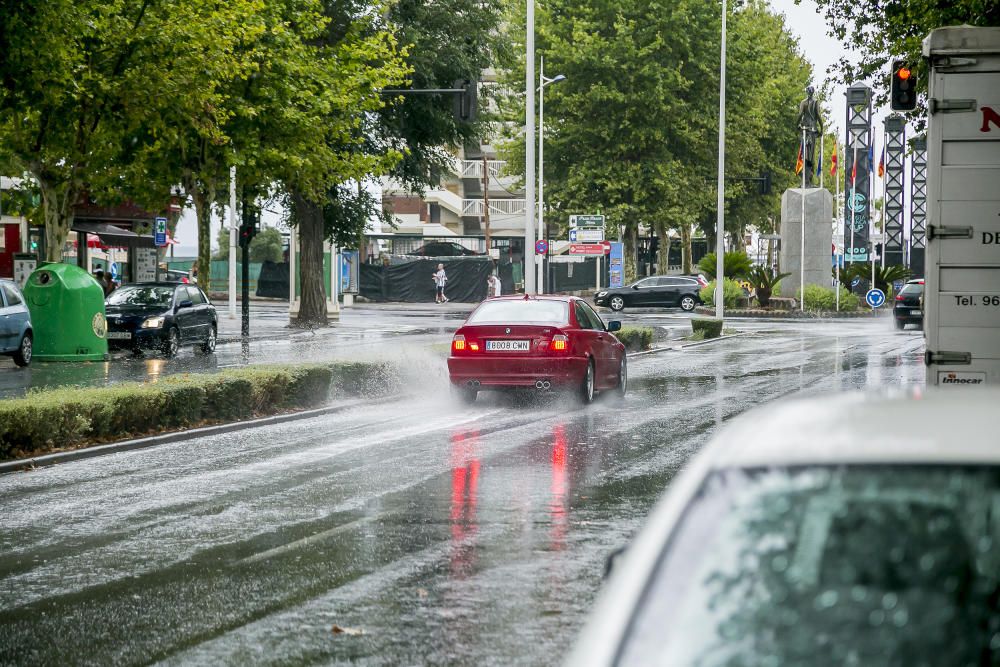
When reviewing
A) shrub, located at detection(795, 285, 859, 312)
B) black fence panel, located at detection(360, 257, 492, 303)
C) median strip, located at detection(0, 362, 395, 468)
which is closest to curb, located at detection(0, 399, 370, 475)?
median strip, located at detection(0, 362, 395, 468)

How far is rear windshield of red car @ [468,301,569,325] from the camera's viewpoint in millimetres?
18656

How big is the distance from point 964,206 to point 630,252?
57.4m

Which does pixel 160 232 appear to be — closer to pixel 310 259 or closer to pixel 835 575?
pixel 310 259

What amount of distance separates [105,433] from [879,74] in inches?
652

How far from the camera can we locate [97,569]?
7965 millimetres

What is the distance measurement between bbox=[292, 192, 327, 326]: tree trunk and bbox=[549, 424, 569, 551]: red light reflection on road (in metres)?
28.5

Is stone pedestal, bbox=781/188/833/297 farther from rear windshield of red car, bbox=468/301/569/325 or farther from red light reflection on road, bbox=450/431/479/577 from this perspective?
red light reflection on road, bbox=450/431/479/577

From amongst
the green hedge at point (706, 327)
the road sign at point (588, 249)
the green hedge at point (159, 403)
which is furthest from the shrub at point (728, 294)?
the green hedge at point (159, 403)

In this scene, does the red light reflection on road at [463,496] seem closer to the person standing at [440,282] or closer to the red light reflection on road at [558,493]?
the red light reflection on road at [558,493]

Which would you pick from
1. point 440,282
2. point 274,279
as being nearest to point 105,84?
point 440,282

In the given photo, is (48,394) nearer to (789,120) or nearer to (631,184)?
(631,184)

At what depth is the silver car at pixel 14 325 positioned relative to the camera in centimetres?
2539

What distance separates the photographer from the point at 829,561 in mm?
2525

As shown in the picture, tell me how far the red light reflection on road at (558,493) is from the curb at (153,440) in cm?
352
